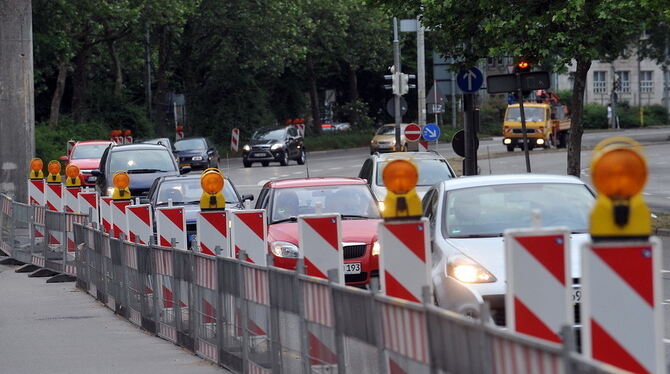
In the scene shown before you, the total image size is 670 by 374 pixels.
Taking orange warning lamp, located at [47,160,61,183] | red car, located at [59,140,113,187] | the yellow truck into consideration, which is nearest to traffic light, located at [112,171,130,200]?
A: orange warning lamp, located at [47,160,61,183]

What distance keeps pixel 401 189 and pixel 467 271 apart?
2.21m

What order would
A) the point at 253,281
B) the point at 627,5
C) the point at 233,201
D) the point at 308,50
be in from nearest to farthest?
the point at 253,281, the point at 233,201, the point at 627,5, the point at 308,50

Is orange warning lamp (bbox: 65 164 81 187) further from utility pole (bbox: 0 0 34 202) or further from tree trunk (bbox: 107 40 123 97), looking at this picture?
tree trunk (bbox: 107 40 123 97)

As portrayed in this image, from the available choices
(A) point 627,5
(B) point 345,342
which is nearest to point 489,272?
(B) point 345,342

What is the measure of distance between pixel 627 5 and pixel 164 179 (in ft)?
27.9

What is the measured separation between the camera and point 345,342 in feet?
24.3

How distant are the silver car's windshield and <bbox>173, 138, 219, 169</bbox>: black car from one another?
1533 inches

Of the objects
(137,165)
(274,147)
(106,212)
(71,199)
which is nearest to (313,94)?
(274,147)

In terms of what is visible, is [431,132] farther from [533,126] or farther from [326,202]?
[533,126]

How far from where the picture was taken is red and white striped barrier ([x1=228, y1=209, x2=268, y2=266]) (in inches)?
485

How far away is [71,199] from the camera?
2256cm

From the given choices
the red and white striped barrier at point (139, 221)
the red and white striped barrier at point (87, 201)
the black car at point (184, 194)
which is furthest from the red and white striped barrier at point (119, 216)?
the red and white striped barrier at point (87, 201)

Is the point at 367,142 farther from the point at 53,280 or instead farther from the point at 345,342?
the point at 345,342

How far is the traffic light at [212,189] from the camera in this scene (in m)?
12.8
